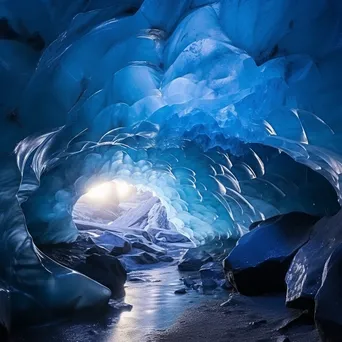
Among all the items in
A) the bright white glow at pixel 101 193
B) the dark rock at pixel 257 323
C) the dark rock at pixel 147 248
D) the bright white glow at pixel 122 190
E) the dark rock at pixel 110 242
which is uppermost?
the dark rock at pixel 257 323

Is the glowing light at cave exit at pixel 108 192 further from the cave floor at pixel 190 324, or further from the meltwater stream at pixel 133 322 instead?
the cave floor at pixel 190 324

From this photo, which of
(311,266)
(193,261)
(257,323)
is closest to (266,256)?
(311,266)

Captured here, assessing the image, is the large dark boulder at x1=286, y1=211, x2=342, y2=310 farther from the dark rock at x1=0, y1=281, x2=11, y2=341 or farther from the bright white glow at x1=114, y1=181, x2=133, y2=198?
the bright white glow at x1=114, y1=181, x2=133, y2=198

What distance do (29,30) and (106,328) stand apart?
102 inches

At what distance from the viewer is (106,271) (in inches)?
203

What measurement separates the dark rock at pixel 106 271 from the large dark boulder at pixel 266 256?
1444 mm

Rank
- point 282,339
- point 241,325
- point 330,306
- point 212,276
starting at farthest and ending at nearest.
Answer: point 212,276, point 241,325, point 282,339, point 330,306

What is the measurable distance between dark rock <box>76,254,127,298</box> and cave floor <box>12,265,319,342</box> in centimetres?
26

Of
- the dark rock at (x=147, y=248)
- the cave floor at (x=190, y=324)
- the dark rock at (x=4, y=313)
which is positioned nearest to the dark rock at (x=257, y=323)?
the cave floor at (x=190, y=324)

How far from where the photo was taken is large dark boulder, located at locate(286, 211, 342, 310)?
351cm

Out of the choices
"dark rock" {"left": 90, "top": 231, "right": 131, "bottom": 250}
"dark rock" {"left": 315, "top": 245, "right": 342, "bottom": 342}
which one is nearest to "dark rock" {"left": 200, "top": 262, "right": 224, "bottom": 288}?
"dark rock" {"left": 315, "top": 245, "right": 342, "bottom": 342}

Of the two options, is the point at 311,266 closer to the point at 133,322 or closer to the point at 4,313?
the point at 133,322

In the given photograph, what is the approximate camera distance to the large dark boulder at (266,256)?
15.7 ft

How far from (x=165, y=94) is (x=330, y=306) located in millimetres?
3283
